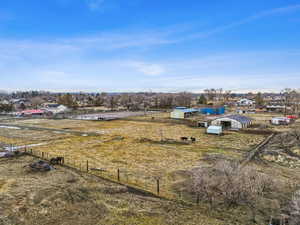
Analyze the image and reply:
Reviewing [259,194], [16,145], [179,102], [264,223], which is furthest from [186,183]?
[179,102]

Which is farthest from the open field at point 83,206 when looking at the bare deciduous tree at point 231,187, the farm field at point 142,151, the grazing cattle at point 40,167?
the farm field at point 142,151

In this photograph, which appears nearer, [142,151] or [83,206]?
[83,206]

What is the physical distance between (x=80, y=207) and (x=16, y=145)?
2097 centimetres

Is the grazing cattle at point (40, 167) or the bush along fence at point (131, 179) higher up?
the grazing cattle at point (40, 167)

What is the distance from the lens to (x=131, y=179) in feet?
52.0

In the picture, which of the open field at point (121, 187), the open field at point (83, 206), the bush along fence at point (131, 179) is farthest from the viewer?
the bush along fence at point (131, 179)

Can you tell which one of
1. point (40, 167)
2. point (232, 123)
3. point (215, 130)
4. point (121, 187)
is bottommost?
point (121, 187)

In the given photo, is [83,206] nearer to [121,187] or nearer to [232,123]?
[121,187]

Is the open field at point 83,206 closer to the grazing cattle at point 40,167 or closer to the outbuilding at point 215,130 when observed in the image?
the grazing cattle at point 40,167

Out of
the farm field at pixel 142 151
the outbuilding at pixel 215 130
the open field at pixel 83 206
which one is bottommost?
the farm field at pixel 142 151

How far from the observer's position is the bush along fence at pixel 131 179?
1341 centimetres

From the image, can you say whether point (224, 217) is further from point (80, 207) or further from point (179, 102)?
point (179, 102)

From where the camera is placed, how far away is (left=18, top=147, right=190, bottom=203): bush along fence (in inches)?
528

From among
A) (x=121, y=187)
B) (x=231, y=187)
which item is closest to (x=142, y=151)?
(x=121, y=187)
